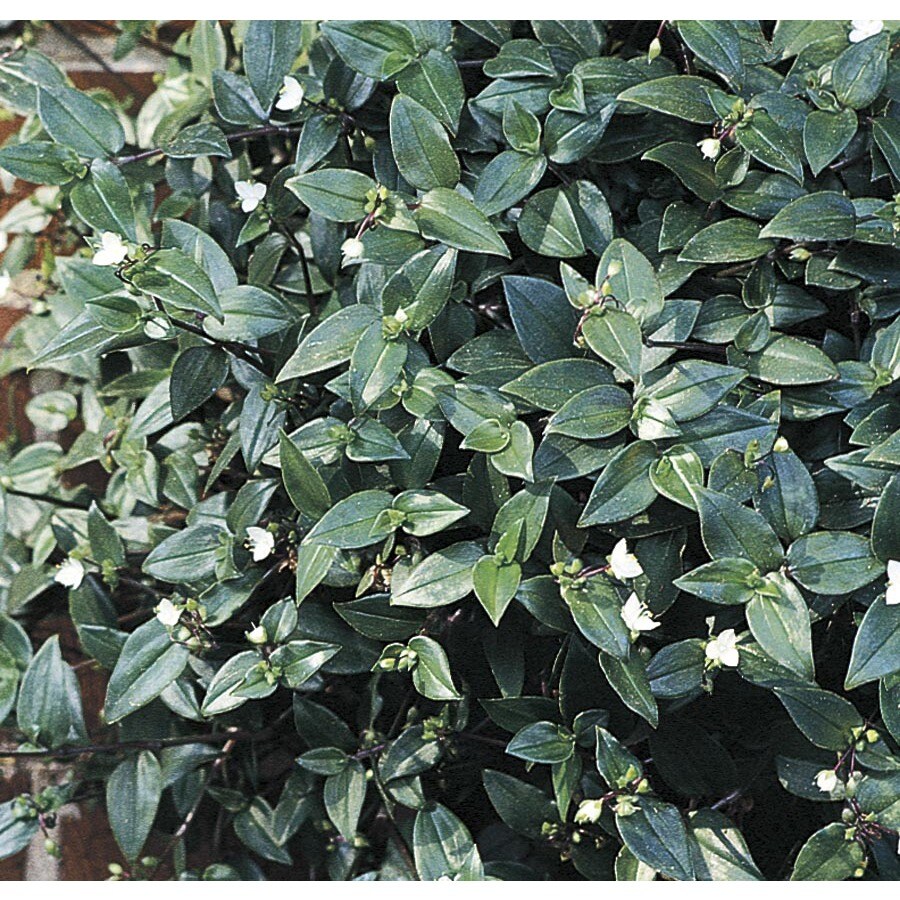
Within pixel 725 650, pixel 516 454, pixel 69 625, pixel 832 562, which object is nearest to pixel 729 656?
pixel 725 650

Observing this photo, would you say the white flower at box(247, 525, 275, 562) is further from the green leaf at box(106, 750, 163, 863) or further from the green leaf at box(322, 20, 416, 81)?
the green leaf at box(322, 20, 416, 81)

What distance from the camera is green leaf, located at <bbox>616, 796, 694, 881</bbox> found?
799mm

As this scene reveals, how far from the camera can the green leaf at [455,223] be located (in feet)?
2.70

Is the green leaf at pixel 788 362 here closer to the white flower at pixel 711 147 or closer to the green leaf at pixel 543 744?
the white flower at pixel 711 147

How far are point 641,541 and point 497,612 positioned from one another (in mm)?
147

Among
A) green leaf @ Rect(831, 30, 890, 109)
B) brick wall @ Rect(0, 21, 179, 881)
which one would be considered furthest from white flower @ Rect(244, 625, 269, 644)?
green leaf @ Rect(831, 30, 890, 109)

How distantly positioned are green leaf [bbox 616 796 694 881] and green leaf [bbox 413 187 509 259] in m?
0.47

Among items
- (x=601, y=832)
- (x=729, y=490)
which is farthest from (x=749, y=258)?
(x=601, y=832)

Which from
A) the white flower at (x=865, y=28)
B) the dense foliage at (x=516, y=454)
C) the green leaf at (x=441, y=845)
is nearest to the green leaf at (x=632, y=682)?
the dense foliage at (x=516, y=454)

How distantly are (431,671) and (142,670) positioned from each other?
0.90 feet

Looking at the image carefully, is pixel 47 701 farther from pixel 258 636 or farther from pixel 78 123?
pixel 78 123

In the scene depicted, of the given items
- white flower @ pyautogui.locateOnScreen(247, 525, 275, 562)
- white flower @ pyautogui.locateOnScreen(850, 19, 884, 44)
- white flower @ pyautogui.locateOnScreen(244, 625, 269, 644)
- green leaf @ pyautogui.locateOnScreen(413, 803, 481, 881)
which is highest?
white flower @ pyautogui.locateOnScreen(850, 19, 884, 44)

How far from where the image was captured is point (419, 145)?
859 mm

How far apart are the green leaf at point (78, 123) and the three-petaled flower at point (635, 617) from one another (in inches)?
25.1
